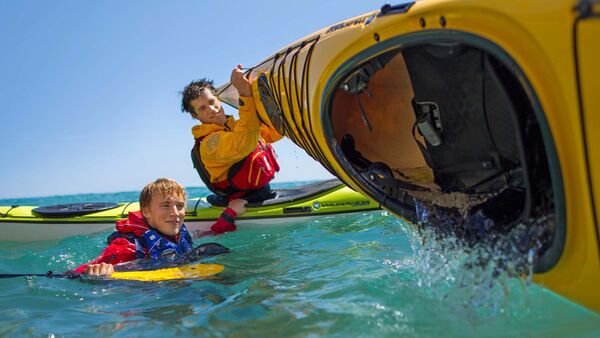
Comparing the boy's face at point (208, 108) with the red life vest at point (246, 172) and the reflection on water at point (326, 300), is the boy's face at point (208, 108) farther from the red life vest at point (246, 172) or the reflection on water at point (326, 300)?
the reflection on water at point (326, 300)

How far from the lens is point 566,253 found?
1559 mm

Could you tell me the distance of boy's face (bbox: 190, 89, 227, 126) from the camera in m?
4.39

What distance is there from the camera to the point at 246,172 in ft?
14.5

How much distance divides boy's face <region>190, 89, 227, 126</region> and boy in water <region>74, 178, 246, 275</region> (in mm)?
1118

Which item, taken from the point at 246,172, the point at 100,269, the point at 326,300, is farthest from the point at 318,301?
the point at 246,172

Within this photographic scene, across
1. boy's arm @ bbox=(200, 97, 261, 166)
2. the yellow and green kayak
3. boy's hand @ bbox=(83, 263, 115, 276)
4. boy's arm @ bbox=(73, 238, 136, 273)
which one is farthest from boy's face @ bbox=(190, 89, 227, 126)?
boy's hand @ bbox=(83, 263, 115, 276)

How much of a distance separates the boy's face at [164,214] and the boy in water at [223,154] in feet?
2.49

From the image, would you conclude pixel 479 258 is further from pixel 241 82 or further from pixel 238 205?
pixel 238 205

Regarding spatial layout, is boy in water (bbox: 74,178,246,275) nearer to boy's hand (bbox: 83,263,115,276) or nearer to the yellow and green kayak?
boy's hand (bbox: 83,263,115,276)

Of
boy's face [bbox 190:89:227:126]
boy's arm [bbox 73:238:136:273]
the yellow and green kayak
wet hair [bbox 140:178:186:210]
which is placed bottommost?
boy's arm [bbox 73:238:136:273]

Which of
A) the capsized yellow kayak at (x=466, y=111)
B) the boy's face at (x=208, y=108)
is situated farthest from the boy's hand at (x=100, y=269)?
the boy's face at (x=208, y=108)

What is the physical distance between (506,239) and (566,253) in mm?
240

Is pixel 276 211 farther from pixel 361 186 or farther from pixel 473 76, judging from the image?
pixel 473 76

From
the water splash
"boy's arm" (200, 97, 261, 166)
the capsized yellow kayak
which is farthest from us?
"boy's arm" (200, 97, 261, 166)
